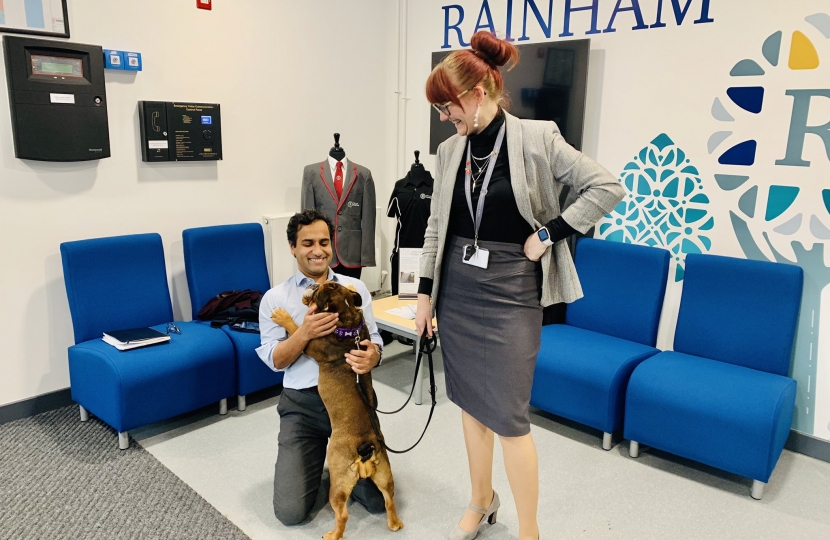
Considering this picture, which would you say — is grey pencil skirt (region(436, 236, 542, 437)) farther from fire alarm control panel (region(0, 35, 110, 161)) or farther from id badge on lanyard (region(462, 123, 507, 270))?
fire alarm control panel (region(0, 35, 110, 161))

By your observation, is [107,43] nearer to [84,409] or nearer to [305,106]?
[305,106]

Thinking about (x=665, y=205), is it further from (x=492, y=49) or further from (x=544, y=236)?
(x=492, y=49)

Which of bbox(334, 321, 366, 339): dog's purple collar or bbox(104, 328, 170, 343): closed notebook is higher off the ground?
bbox(334, 321, 366, 339): dog's purple collar

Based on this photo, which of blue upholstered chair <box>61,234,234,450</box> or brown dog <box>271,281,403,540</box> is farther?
blue upholstered chair <box>61,234,234,450</box>

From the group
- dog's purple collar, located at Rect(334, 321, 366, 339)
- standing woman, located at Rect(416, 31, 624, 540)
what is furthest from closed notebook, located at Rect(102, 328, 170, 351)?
standing woman, located at Rect(416, 31, 624, 540)

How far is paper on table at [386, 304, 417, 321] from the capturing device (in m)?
3.47

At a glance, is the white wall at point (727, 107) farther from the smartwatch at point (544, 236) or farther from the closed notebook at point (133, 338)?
the closed notebook at point (133, 338)

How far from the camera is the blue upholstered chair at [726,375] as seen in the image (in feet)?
8.28

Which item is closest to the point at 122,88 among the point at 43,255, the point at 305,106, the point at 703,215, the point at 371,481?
the point at 43,255

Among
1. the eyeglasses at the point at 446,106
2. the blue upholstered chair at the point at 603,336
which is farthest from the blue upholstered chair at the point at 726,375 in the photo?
the eyeglasses at the point at 446,106

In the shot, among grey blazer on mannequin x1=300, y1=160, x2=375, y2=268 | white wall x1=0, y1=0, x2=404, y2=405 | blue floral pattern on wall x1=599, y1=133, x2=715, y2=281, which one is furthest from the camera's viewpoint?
grey blazer on mannequin x1=300, y1=160, x2=375, y2=268

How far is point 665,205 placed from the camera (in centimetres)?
335

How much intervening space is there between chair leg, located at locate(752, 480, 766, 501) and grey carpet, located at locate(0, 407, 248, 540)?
204cm

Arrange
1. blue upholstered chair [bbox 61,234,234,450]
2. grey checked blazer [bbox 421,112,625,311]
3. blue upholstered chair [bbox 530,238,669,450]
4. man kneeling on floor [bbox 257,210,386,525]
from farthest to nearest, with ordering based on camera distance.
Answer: blue upholstered chair [bbox 530,238,669,450] < blue upholstered chair [bbox 61,234,234,450] < man kneeling on floor [bbox 257,210,386,525] < grey checked blazer [bbox 421,112,625,311]
